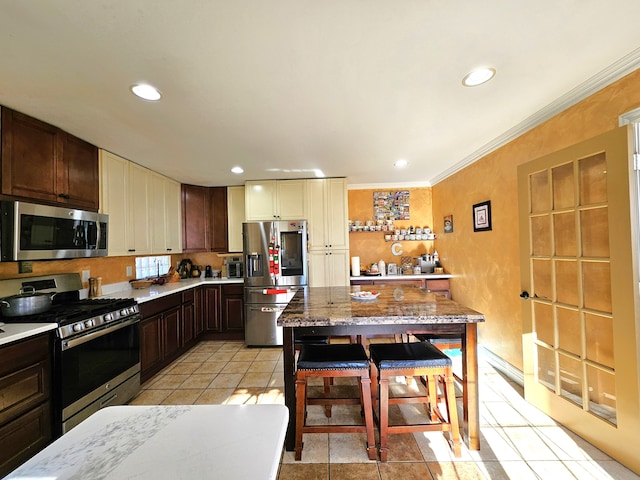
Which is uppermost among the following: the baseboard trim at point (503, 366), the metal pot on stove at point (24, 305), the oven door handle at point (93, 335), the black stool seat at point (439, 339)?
the metal pot on stove at point (24, 305)

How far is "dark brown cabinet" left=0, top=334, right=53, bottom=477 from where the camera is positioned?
152 centimetres

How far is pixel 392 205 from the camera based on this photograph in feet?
15.1

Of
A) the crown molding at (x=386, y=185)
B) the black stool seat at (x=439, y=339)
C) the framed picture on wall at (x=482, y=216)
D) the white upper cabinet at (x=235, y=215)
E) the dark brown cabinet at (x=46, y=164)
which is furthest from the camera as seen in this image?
the crown molding at (x=386, y=185)

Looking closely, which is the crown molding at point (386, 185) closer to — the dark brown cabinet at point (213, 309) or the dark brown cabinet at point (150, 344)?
the dark brown cabinet at point (213, 309)

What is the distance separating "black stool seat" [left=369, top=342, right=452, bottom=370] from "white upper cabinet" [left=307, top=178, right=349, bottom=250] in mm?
2206

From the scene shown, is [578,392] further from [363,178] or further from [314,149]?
[363,178]

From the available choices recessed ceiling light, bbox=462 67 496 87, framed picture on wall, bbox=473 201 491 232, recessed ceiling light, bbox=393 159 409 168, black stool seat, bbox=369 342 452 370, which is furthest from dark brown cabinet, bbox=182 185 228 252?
recessed ceiling light, bbox=462 67 496 87

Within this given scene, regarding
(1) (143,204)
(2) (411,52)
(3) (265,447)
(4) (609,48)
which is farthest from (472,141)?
(1) (143,204)

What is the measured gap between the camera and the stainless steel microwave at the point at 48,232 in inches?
74.1

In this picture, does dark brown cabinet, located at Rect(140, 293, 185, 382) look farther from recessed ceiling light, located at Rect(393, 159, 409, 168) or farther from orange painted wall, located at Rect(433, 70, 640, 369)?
orange painted wall, located at Rect(433, 70, 640, 369)

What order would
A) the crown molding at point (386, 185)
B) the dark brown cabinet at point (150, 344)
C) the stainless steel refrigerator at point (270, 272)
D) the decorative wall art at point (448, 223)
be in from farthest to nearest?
the crown molding at point (386, 185) → the decorative wall art at point (448, 223) → the stainless steel refrigerator at point (270, 272) → the dark brown cabinet at point (150, 344)

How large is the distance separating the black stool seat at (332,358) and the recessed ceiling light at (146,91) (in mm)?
1918

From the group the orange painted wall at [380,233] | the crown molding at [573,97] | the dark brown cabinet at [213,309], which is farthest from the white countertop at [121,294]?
the crown molding at [573,97]

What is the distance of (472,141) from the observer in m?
2.82
